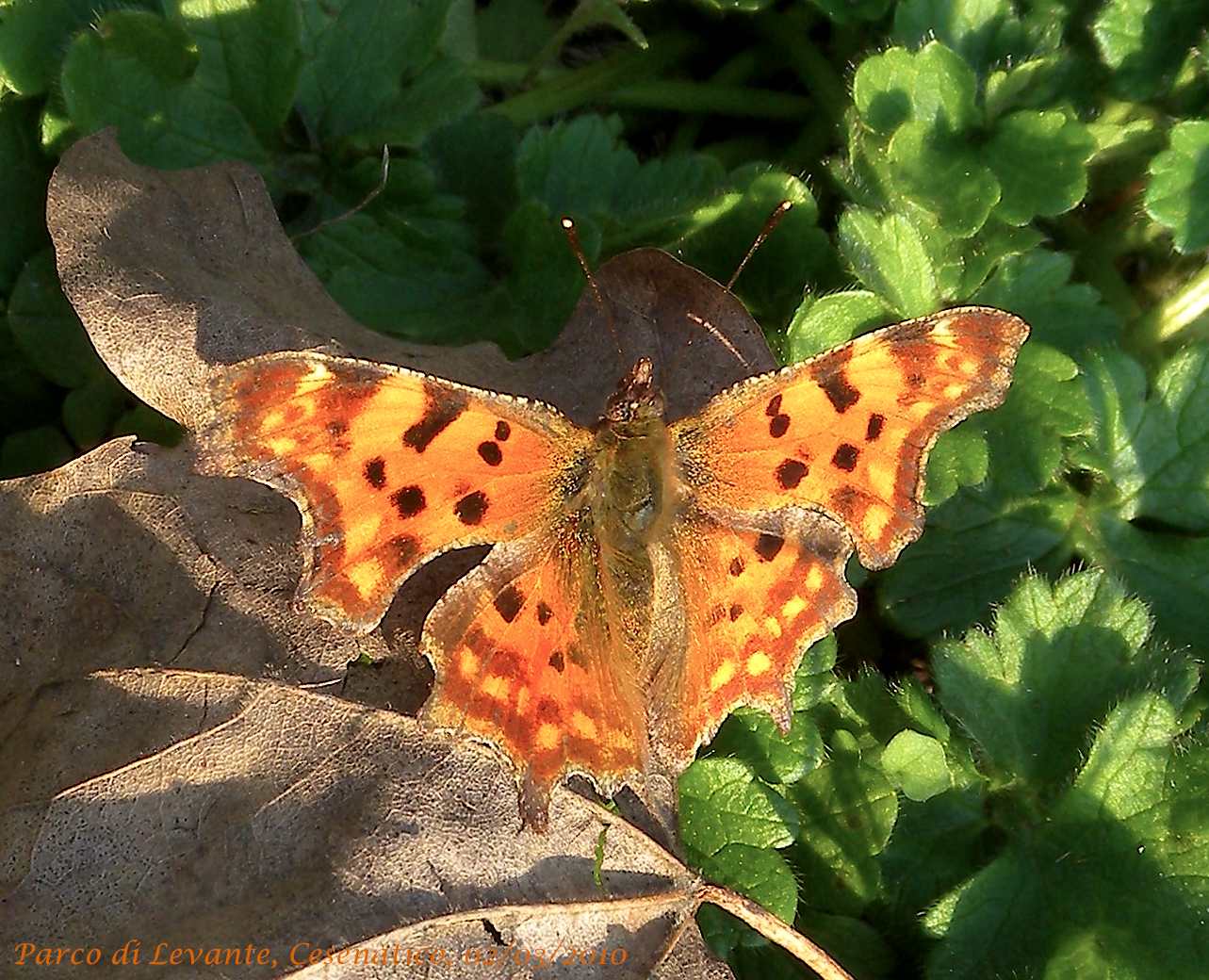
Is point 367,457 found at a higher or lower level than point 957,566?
higher

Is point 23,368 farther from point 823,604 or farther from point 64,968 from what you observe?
point 823,604

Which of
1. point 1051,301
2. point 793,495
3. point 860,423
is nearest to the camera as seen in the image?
point 860,423

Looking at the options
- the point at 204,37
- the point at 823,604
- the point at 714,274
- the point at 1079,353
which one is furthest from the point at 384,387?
the point at 1079,353

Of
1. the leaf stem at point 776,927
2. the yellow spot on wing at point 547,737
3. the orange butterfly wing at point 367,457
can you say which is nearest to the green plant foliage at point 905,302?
the leaf stem at point 776,927

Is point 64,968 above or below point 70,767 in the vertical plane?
below

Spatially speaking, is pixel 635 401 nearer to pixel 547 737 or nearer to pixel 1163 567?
pixel 547 737

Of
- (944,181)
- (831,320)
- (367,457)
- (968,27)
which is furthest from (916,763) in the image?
(968,27)

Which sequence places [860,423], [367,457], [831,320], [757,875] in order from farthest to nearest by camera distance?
1. [831,320]
2. [757,875]
3. [860,423]
4. [367,457]
